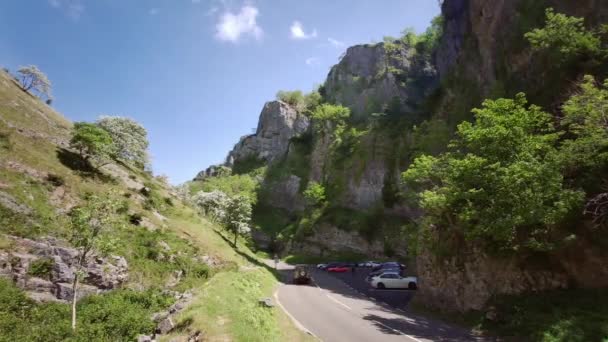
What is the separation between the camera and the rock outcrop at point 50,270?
1434 cm

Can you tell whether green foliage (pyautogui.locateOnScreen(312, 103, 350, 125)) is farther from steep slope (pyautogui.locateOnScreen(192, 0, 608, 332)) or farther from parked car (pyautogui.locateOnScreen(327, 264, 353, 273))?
parked car (pyautogui.locateOnScreen(327, 264, 353, 273))

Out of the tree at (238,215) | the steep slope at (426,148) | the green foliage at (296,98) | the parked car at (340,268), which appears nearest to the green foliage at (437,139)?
the steep slope at (426,148)

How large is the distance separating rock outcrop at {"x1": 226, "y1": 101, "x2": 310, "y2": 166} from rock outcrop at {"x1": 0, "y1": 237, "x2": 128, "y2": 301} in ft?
277

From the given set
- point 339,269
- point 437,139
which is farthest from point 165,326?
point 339,269

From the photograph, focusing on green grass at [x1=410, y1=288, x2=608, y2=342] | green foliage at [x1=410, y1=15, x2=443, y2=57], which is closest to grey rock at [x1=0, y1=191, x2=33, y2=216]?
green grass at [x1=410, y1=288, x2=608, y2=342]

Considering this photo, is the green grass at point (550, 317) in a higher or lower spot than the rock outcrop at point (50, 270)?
higher

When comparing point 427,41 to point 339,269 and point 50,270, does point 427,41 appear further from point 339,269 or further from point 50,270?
point 50,270

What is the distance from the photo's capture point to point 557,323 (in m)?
11.6

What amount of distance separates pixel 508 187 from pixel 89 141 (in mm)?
32071

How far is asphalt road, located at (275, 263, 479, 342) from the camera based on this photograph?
508 inches

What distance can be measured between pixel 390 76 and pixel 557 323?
71.6 metres

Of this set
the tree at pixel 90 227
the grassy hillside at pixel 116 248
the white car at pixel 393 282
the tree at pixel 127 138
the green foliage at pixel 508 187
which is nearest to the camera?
the grassy hillside at pixel 116 248

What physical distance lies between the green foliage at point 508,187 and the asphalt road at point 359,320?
5.15m

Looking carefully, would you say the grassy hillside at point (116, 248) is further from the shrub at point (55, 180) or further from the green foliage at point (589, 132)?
the green foliage at point (589, 132)
